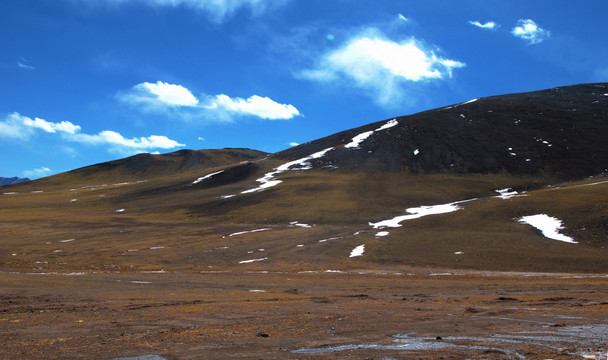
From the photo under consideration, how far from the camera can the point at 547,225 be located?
6819 centimetres

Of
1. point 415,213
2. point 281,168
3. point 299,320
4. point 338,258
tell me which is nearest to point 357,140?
point 281,168

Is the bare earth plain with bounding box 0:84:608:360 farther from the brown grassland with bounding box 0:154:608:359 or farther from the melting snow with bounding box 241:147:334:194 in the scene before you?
the melting snow with bounding box 241:147:334:194

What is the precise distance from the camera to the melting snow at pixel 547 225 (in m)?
61.4

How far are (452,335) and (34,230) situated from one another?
9292 cm

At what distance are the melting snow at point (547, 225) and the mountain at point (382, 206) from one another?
27cm

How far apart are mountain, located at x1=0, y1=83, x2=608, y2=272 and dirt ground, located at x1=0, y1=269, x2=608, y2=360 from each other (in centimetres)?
1964

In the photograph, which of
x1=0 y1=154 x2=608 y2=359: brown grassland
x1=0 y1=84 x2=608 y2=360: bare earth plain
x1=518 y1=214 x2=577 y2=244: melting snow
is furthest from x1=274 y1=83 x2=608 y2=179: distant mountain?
x1=518 y1=214 x2=577 y2=244: melting snow

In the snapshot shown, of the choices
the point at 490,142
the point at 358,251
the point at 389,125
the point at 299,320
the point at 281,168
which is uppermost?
the point at 389,125

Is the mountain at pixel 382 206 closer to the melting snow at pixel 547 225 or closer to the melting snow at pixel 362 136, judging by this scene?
the melting snow at pixel 547 225

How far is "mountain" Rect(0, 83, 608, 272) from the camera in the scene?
55.9 metres

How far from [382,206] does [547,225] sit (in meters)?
38.9

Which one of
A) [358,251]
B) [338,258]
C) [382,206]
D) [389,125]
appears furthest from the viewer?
[389,125]

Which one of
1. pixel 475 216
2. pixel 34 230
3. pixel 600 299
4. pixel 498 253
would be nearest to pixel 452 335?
pixel 600 299

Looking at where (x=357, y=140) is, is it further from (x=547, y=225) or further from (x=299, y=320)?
(x=299, y=320)
